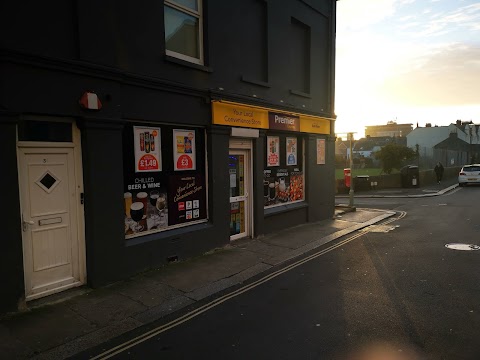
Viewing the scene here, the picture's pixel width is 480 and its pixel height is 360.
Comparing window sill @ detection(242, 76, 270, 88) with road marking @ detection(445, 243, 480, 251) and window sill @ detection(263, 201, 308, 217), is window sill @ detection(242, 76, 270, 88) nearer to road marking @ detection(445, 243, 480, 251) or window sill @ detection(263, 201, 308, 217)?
window sill @ detection(263, 201, 308, 217)

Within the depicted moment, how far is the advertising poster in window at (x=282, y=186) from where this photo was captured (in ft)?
33.8

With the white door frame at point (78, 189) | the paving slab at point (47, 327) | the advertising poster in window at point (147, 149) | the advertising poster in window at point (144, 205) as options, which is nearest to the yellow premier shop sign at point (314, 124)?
the advertising poster in window at point (147, 149)

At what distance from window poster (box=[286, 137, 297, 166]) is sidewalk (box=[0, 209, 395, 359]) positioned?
125 inches

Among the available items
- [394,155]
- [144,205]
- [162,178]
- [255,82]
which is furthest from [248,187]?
[394,155]

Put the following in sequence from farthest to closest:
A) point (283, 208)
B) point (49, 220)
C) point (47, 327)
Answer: point (283, 208), point (49, 220), point (47, 327)

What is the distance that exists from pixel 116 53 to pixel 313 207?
802 centimetres

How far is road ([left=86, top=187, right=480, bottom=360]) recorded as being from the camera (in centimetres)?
402

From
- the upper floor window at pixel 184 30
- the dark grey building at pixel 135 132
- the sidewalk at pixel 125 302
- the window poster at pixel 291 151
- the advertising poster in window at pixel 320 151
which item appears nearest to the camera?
the sidewalk at pixel 125 302

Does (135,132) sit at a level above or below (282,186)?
above

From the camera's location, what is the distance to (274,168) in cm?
1049

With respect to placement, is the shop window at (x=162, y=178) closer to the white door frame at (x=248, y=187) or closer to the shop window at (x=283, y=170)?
the white door frame at (x=248, y=187)

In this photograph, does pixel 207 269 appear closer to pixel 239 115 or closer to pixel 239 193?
pixel 239 193

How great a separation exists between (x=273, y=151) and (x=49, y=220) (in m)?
6.38

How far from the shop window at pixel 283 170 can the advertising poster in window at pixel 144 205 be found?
146 inches
